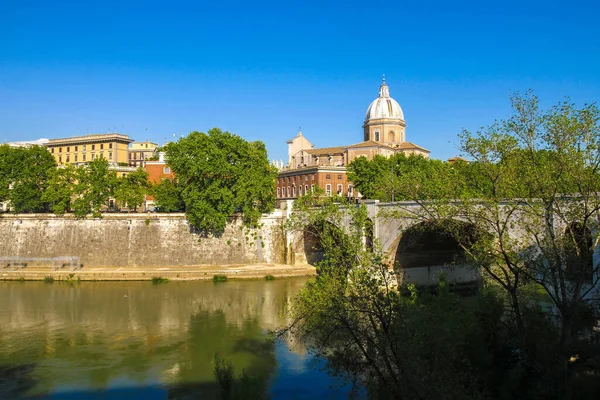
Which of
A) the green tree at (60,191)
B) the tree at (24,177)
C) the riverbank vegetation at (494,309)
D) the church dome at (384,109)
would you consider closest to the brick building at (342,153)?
the church dome at (384,109)

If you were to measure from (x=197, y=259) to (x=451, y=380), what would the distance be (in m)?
33.2

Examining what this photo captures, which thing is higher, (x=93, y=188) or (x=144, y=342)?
(x=93, y=188)

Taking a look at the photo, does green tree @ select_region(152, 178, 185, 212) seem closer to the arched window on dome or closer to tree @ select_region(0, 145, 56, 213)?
tree @ select_region(0, 145, 56, 213)

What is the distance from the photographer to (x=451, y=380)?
1112 centimetres

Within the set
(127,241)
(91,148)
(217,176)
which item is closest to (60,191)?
(127,241)

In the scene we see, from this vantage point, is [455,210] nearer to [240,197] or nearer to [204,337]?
[204,337]

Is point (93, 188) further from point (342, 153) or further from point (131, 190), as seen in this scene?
point (342, 153)

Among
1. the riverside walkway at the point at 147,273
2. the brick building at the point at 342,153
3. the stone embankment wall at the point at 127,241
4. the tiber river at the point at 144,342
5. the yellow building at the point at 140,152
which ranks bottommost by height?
the tiber river at the point at 144,342

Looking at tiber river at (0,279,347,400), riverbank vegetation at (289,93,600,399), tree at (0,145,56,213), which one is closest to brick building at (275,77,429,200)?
tree at (0,145,56,213)

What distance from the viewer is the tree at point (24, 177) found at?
4409 cm

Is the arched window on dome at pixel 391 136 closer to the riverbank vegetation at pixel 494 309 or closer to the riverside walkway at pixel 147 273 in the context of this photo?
the riverside walkway at pixel 147 273

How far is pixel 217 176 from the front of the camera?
41.5 m

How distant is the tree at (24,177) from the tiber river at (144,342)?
10.1 meters

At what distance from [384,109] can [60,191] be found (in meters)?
46.8
